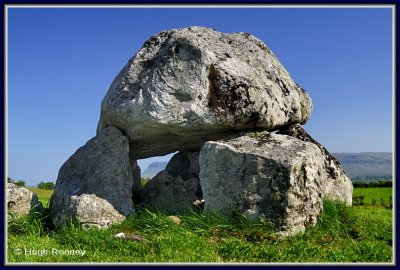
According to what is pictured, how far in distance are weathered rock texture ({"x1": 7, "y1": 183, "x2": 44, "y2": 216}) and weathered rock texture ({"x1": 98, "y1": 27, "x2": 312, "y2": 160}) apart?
2.54 metres

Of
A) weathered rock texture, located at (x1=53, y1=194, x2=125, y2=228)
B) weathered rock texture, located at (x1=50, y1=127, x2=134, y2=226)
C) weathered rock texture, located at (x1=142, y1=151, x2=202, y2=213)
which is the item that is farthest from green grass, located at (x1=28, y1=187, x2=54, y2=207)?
weathered rock texture, located at (x1=53, y1=194, x2=125, y2=228)

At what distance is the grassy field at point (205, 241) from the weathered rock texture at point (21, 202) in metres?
0.50

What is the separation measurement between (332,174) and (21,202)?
314 inches

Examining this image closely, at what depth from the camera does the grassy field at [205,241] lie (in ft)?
27.2

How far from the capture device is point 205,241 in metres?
8.95

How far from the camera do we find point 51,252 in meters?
8.62

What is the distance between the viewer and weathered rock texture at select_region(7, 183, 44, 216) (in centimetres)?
1135

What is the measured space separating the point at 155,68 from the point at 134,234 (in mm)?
4060

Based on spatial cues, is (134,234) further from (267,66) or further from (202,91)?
(267,66)

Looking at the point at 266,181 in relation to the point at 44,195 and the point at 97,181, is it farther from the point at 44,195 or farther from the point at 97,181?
the point at 44,195

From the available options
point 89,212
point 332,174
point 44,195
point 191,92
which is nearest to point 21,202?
point 89,212

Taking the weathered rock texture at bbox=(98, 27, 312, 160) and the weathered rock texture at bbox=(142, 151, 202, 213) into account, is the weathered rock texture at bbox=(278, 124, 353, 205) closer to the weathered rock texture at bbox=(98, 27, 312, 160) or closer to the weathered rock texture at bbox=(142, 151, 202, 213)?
the weathered rock texture at bbox=(98, 27, 312, 160)

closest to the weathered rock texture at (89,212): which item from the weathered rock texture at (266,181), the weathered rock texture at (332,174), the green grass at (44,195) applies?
the weathered rock texture at (266,181)

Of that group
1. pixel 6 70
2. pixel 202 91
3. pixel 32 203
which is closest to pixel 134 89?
pixel 202 91
